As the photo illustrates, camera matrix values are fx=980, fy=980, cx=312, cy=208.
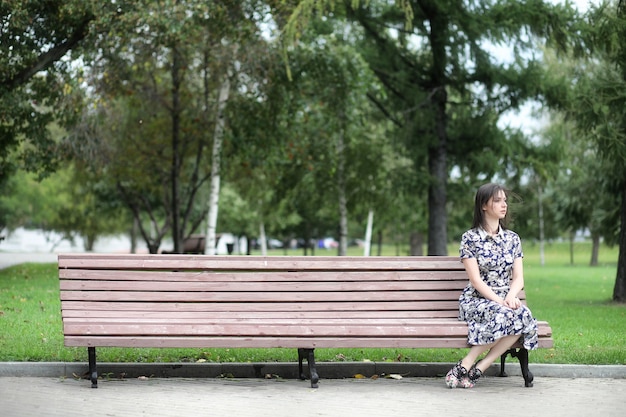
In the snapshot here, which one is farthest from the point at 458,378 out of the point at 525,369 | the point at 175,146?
the point at 175,146

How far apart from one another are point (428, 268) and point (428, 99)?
15062mm

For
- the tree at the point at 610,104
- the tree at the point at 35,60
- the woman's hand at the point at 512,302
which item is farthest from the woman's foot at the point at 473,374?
the tree at the point at 35,60

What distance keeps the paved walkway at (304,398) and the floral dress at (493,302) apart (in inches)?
18.3

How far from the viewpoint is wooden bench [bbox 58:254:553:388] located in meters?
7.68

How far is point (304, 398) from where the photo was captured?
7387 mm

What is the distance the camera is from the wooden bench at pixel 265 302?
7.68 meters

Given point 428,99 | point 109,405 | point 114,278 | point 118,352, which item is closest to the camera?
point 109,405

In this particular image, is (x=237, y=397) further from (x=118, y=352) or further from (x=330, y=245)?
(x=330, y=245)

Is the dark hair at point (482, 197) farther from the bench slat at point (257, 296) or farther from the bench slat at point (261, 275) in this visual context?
the bench slat at point (257, 296)

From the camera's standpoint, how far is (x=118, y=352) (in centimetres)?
912

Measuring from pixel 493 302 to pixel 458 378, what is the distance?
673mm

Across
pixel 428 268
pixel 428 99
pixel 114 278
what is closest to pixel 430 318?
pixel 428 268

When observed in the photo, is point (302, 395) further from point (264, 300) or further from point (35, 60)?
point (35, 60)

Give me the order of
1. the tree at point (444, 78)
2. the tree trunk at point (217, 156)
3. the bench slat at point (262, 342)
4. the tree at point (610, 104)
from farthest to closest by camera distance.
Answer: the tree trunk at point (217, 156) < the tree at point (444, 78) < the tree at point (610, 104) < the bench slat at point (262, 342)
